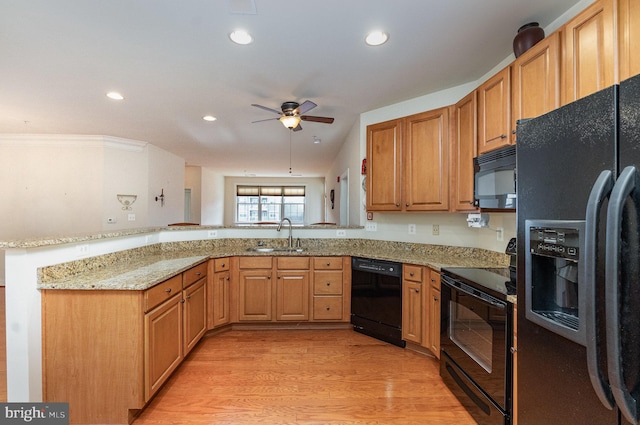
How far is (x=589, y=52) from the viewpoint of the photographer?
1.33 metres

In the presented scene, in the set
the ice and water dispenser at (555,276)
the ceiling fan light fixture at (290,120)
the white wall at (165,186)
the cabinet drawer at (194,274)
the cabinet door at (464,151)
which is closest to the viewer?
the ice and water dispenser at (555,276)

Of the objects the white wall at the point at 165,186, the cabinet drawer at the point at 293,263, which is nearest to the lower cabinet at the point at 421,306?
the cabinet drawer at the point at 293,263

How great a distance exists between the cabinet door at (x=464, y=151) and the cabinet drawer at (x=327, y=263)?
4.27ft

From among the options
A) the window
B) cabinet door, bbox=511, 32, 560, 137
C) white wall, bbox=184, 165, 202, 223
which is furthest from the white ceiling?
the window

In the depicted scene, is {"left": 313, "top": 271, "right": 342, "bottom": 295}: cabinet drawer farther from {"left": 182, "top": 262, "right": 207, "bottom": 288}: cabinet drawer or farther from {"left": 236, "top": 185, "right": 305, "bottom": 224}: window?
{"left": 236, "top": 185, "right": 305, "bottom": 224}: window

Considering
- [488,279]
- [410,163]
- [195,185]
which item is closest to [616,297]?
[488,279]

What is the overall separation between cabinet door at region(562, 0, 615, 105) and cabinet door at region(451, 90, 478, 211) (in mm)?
772

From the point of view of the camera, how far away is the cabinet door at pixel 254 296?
3.06m

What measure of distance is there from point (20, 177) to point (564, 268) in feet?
23.0

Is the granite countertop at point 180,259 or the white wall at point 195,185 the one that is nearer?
the granite countertop at point 180,259

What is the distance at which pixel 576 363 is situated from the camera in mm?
874

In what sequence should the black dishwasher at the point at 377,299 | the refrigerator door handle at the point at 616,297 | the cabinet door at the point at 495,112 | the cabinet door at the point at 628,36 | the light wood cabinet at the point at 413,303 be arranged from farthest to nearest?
the black dishwasher at the point at 377,299 → the light wood cabinet at the point at 413,303 → the cabinet door at the point at 495,112 → the cabinet door at the point at 628,36 → the refrigerator door handle at the point at 616,297

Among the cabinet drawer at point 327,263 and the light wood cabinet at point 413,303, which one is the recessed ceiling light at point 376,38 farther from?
the cabinet drawer at point 327,263

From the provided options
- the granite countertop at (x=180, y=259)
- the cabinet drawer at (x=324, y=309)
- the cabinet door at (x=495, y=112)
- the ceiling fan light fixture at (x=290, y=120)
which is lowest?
the cabinet drawer at (x=324, y=309)
